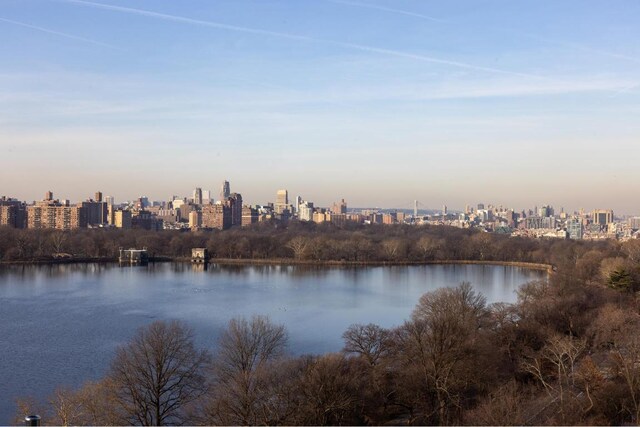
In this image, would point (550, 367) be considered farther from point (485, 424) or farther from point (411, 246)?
point (411, 246)

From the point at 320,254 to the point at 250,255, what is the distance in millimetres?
2580

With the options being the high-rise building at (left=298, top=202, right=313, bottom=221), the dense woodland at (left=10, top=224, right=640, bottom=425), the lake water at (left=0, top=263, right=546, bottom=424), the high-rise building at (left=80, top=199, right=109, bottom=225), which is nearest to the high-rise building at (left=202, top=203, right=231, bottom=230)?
the high-rise building at (left=80, top=199, right=109, bottom=225)

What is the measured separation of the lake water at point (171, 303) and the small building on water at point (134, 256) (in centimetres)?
135

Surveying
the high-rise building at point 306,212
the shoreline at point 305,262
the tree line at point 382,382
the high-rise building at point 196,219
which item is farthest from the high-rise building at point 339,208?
the tree line at point 382,382

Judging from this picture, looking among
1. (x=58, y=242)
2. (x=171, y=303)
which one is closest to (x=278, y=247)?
(x=58, y=242)

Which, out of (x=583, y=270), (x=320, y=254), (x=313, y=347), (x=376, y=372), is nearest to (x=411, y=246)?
(x=320, y=254)

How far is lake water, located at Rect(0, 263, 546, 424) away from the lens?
7621mm

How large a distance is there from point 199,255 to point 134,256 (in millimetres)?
2113

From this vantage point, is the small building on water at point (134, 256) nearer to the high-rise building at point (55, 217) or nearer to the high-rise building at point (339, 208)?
the high-rise building at point (55, 217)

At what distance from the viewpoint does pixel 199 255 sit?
23828 mm

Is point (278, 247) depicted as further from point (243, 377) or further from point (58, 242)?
point (243, 377)

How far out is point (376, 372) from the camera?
5777 millimetres

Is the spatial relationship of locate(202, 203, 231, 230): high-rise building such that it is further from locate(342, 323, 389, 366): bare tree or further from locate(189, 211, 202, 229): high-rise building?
locate(342, 323, 389, 366): bare tree

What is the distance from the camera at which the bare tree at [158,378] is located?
5105 millimetres
